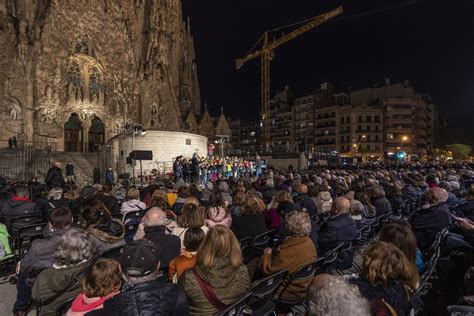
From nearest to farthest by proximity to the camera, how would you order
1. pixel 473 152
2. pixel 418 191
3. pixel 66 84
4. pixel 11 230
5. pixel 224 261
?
1. pixel 224 261
2. pixel 11 230
3. pixel 418 191
4. pixel 66 84
5. pixel 473 152

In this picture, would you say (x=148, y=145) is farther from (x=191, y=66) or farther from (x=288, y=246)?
(x=191, y=66)

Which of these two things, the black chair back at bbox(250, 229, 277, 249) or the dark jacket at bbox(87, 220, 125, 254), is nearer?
the dark jacket at bbox(87, 220, 125, 254)

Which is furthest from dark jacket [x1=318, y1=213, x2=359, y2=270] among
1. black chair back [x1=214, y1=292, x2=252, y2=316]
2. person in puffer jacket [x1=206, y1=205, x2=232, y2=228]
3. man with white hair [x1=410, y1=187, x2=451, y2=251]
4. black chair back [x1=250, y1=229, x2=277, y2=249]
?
black chair back [x1=214, y1=292, x2=252, y2=316]

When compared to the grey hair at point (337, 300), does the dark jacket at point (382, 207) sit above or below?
below

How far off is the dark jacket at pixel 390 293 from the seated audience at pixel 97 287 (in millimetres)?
1950

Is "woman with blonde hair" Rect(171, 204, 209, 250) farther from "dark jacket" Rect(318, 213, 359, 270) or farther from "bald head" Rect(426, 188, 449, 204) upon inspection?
"bald head" Rect(426, 188, 449, 204)

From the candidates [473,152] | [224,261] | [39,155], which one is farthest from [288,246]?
[473,152]

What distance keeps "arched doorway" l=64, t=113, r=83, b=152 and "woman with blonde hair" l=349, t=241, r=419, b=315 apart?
3695 cm

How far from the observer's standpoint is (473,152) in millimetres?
89438

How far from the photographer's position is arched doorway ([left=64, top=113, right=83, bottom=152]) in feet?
114

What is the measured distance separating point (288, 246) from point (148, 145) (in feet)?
87.1

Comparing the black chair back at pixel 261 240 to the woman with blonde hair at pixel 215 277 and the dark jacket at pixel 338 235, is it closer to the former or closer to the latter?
the dark jacket at pixel 338 235

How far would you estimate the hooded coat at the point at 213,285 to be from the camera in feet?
9.70

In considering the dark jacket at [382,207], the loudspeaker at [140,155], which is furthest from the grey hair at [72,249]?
the loudspeaker at [140,155]
